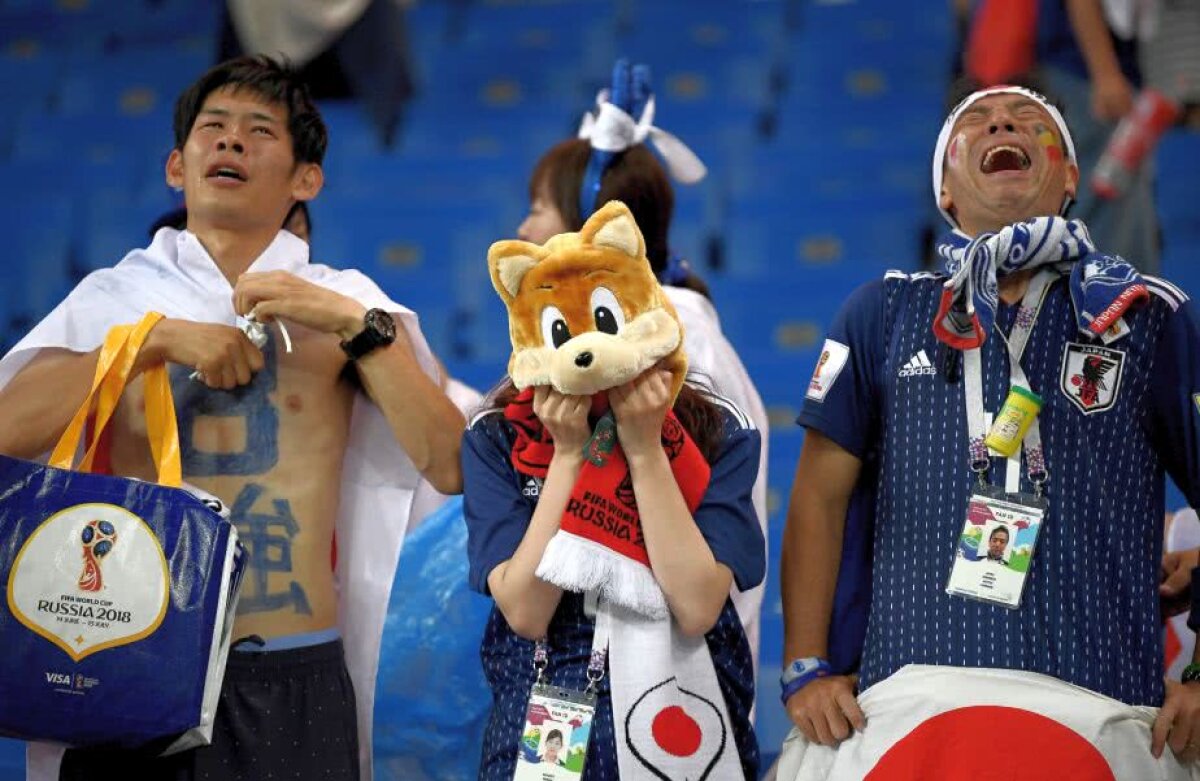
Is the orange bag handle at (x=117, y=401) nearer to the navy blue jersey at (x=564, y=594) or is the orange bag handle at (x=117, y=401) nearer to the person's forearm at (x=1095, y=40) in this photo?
the navy blue jersey at (x=564, y=594)

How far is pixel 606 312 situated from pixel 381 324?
1.59ft

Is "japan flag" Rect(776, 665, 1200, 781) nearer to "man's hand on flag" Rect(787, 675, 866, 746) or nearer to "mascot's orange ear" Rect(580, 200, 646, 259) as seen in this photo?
"man's hand on flag" Rect(787, 675, 866, 746)

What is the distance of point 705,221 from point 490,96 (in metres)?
0.85

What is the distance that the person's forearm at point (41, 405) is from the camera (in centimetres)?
238

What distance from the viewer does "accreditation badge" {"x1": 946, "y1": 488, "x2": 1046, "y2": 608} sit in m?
2.08

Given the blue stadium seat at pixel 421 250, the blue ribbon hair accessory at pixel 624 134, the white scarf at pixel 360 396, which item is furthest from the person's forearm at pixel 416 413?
the blue stadium seat at pixel 421 250

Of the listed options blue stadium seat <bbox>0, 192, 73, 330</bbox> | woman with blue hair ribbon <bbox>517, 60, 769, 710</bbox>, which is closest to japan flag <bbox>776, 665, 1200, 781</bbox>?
woman with blue hair ribbon <bbox>517, 60, 769, 710</bbox>

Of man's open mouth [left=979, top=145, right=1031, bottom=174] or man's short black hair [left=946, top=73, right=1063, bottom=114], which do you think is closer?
man's open mouth [left=979, top=145, right=1031, bottom=174]

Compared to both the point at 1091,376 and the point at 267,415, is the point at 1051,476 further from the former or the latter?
the point at 267,415

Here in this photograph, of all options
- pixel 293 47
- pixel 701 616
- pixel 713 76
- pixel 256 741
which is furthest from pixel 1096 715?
pixel 293 47

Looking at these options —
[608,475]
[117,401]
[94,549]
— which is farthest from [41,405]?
[608,475]

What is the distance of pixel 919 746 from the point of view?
2027mm

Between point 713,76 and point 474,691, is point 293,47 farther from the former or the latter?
point 474,691

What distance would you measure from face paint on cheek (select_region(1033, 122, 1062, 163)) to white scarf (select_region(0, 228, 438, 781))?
3.13 feet
